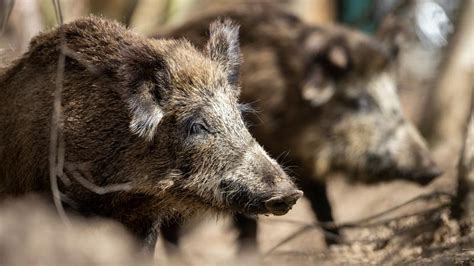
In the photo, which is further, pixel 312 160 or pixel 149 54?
pixel 312 160

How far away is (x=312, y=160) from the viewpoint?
26.6ft

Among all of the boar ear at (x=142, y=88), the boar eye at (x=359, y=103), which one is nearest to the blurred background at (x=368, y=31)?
the boar eye at (x=359, y=103)

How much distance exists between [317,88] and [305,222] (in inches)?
51.3

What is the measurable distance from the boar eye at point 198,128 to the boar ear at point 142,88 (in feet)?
0.59

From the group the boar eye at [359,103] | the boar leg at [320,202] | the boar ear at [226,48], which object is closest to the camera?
the boar ear at [226,48]

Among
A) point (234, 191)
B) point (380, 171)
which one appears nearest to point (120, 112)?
point (234, 191)

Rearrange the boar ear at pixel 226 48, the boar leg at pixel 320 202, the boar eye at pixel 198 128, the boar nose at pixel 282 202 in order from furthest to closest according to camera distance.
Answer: the boar leg at pixel 320 202
the boar ear at pixel 226 48
the boar eye at pixel 198 128
the boar nose at pixel 282 202

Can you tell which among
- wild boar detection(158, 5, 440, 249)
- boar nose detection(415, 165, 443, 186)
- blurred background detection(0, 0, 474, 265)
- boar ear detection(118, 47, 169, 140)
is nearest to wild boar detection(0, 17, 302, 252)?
boar ear detection(118, 47, 169, 140)

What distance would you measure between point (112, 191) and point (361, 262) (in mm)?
1876

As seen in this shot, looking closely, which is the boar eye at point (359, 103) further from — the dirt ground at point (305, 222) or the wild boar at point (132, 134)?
the wild boar at point (132, 134)

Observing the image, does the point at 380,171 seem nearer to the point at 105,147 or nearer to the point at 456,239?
the point at 456,239

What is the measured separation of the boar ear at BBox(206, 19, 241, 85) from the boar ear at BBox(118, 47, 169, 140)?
1.76 feet

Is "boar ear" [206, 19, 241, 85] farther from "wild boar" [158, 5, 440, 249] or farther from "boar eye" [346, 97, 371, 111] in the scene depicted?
"boar eye" [346, 97, 371, 111]

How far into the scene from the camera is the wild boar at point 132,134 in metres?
4.99
